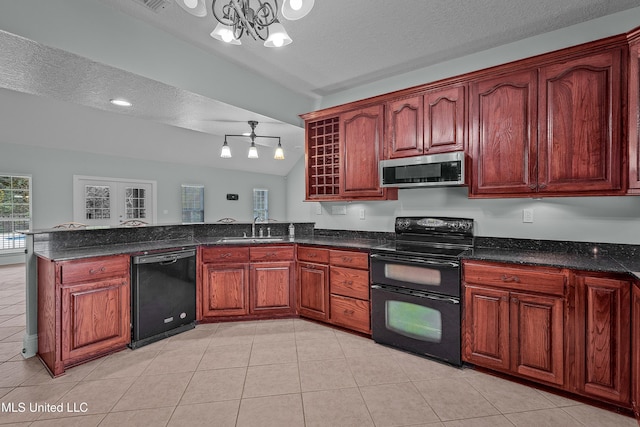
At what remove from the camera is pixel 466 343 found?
2305 mm

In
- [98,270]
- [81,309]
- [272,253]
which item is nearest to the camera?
[81,309]

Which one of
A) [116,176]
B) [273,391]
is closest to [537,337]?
[273,391]

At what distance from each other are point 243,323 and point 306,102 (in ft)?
9.09

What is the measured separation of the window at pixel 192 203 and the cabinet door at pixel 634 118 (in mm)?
8219

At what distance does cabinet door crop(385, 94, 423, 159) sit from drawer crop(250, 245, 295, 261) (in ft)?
4.75

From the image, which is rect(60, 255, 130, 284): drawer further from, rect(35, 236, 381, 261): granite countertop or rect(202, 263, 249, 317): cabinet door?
rect(202, 263, 249, 317): cabinet door

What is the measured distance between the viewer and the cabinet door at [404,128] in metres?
2.82

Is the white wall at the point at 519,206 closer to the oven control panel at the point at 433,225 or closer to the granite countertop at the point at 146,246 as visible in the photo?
the oven control panel at the point at 433,225

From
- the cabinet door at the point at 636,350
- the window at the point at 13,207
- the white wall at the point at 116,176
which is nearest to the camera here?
the cabinet door at the point at 636,350

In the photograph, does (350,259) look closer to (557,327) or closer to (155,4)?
(557,327)

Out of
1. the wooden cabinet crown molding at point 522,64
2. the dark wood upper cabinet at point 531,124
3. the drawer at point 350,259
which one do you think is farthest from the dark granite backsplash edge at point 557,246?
the wooden cabinet crown molding at point 522,64

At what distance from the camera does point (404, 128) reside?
291 cm

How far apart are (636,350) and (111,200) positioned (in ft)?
27.4

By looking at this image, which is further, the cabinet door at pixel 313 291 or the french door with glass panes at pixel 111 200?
the french door with glass panes at pixel 111 200
